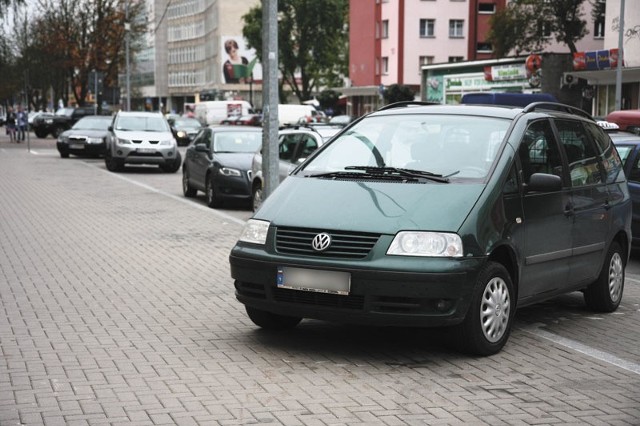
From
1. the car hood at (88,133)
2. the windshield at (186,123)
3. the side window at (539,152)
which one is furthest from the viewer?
the windshield at (186,123)

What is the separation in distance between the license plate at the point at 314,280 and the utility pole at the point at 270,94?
572cm

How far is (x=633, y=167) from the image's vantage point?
12.7 m

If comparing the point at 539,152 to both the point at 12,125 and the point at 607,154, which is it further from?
the point at 12,125

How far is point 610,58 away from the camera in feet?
140

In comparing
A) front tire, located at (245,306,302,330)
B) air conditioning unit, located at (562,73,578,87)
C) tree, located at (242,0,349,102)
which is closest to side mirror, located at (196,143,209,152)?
front tire, located at (245,306,302,330)

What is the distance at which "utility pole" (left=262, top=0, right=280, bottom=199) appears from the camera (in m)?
12.2

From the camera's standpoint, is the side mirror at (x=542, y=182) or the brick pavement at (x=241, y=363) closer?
the brick pavement at (x=241, y=363)

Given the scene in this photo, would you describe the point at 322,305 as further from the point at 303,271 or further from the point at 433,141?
the point at 433,141

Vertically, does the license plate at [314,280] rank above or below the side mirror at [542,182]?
below

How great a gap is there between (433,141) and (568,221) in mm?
1269

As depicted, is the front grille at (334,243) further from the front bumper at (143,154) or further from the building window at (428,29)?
the building window at (428,29)

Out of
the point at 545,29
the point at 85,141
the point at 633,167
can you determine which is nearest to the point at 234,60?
the point at 545,29

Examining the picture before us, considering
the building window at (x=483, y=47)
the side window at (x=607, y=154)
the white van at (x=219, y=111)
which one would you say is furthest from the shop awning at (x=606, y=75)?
the white van at (x=219, y=111)

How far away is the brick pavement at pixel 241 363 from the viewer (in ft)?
18.0
